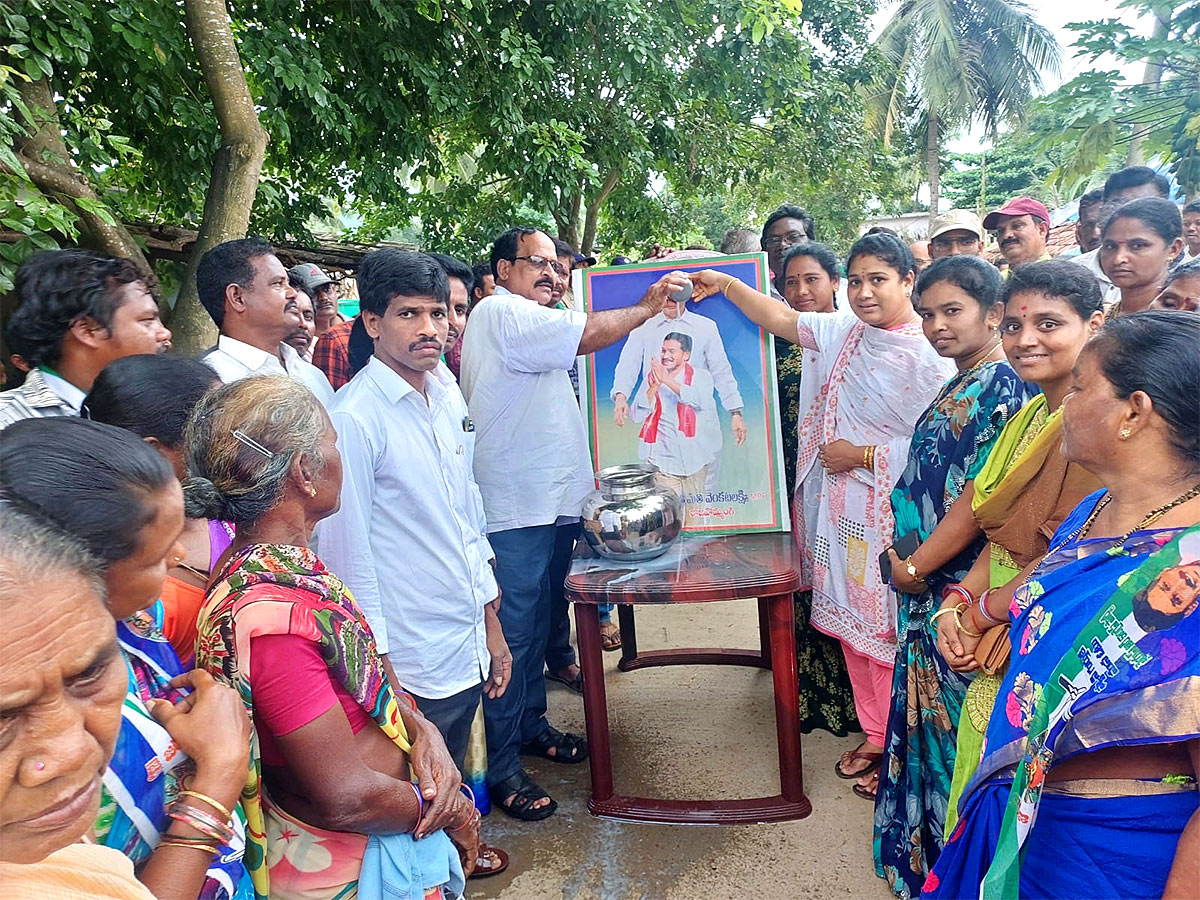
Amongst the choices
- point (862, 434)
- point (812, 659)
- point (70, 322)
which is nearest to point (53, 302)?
point (70, 322)

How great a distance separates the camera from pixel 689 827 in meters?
2.90

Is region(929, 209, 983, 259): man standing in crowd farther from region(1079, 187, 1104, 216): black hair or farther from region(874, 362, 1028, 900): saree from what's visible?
region(874, 362, 1028, 900): saree

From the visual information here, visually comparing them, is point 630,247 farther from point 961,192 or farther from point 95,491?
point 961,192

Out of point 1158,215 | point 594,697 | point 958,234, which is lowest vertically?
point 594,697

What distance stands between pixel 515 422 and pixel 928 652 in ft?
5.32

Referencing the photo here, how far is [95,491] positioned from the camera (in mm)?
1011

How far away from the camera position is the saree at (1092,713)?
48.9 inches

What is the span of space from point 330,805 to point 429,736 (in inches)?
11.1

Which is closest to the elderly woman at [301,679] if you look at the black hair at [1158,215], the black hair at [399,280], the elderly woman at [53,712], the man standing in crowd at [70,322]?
the elderly woman at [53,712]

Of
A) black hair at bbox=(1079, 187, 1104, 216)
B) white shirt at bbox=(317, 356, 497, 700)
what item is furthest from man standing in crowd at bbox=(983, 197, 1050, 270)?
white shirt at bbox=(317, 356, 497, 700)

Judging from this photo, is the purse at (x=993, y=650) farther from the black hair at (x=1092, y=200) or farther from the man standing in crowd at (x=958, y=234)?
the black hair at (x=1092, y=200)

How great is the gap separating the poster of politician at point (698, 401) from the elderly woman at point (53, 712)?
260 centimetres

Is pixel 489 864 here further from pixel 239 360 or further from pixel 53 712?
pixel 53 712

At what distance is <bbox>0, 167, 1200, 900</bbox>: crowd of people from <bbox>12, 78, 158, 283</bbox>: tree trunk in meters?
1.72
